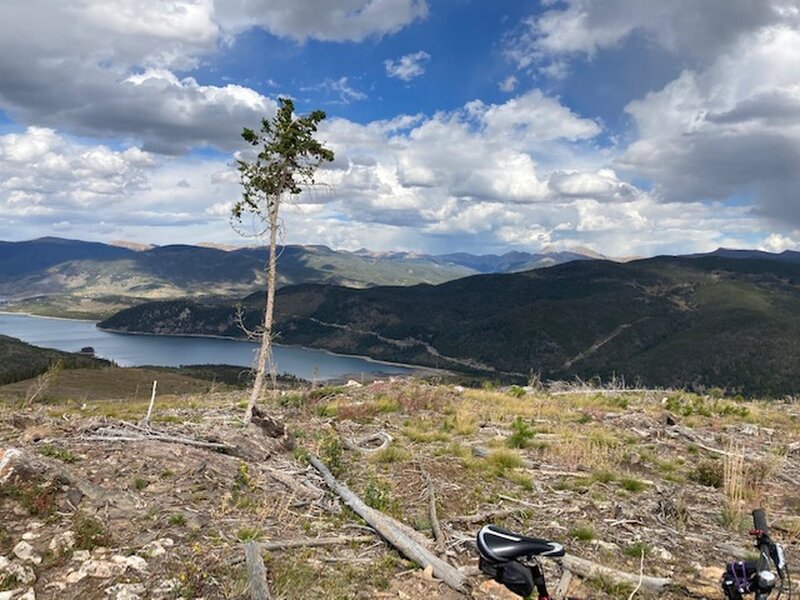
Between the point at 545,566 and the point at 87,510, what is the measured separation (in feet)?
21.8

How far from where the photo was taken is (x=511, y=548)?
450 cm

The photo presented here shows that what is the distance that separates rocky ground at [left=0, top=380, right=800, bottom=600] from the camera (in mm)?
6719

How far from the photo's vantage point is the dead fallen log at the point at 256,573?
6066mm

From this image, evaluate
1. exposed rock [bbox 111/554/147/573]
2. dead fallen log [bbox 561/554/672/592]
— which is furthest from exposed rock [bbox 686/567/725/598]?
exposed rock [bbox 111/554/147/573]

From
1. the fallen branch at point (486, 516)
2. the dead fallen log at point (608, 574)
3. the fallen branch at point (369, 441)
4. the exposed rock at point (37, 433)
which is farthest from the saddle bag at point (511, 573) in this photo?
the exposed rock at point (37, 433)

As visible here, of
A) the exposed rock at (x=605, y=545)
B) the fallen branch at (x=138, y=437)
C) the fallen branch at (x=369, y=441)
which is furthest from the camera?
the fallen branch at (x=369, y=441)

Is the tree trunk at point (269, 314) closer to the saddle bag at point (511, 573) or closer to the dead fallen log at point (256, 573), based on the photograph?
the dead fallen log at point (256, 573)

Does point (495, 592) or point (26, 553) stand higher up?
point (26, 553)

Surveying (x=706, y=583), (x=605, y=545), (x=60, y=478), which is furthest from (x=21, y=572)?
(x=706, y=583)

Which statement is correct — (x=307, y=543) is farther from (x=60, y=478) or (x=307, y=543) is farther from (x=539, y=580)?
(x=539, y=580)

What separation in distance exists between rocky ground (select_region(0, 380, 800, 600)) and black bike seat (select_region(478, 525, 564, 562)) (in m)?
2.74

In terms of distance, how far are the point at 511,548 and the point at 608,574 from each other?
390 cm

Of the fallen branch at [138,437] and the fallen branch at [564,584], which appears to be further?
the fallen branch at [138,437]

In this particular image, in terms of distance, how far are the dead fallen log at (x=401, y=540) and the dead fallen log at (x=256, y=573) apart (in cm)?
198
